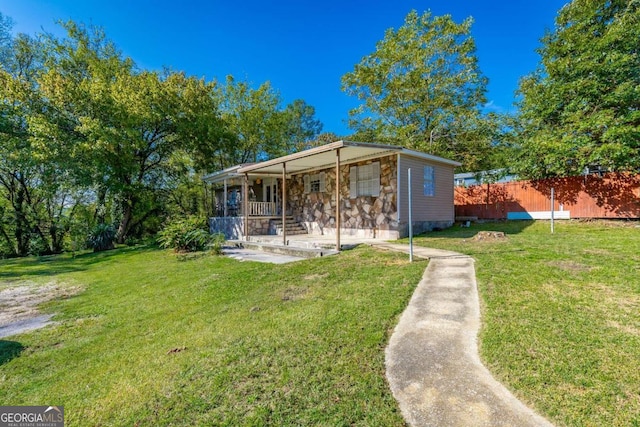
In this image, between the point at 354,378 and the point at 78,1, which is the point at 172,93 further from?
the point at 354,378

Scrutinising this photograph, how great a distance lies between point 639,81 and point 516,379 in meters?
15.4

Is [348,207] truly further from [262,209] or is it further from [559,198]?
[559,198]

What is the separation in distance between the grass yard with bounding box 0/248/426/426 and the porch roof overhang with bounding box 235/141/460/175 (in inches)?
129

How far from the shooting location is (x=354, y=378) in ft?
7.82

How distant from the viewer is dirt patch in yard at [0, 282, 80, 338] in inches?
178

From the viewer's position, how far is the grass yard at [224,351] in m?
2.18

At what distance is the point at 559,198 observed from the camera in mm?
12602

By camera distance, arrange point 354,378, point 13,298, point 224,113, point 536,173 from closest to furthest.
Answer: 1. point 354,378
2. point 13,298
3. point 536,173
4. point 224,113

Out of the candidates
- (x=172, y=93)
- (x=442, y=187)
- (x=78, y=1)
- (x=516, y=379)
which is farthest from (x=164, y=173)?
(x=516, y=379)

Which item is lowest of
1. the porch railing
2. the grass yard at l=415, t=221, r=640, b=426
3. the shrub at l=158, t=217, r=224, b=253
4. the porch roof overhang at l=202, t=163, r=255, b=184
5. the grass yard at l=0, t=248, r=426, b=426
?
the grass yard at l=0, t=248, r=426, b=426

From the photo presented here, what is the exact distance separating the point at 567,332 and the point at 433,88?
16.9 metres

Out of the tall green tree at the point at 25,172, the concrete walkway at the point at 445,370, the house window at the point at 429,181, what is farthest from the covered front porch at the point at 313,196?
the tall green tree at the point at 25,172

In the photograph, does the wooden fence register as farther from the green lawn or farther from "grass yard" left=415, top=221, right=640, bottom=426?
the green lawn

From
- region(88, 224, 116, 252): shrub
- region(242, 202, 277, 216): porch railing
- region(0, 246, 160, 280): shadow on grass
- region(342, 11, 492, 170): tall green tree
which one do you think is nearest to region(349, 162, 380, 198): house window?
region(242, 202, 277, 216): porch railing
